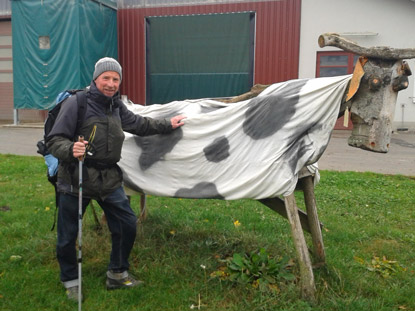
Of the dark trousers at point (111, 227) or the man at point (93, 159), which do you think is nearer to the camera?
the man at point (93, 159)

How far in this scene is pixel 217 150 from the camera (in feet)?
11.8

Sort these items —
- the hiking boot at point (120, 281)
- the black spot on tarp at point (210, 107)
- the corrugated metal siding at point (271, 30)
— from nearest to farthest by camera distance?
the hiking boot at point (120, 281)
the black spot on tarp at point (210, 107)
the corrugated metal siding at point (271, 30)

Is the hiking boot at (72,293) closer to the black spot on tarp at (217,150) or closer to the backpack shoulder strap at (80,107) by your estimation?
the backpack shoulder strap at (80,107)

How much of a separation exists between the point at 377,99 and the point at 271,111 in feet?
2.69

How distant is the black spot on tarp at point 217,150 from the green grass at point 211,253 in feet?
3.52

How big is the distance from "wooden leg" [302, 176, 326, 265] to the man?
1.57m

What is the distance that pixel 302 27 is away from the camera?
1590cm

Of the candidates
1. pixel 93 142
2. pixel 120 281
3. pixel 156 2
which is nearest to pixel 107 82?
pixel 93 142

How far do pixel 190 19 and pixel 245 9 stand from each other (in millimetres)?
2181

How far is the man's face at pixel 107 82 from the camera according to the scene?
11.2 ft

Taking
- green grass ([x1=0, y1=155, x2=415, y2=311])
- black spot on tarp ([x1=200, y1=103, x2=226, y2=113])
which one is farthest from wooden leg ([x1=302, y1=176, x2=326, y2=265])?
black spot on tarp ([x1=200, y1=103, x2=226, y2=113])

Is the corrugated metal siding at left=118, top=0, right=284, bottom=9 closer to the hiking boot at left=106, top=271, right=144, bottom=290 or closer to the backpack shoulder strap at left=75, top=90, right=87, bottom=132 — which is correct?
the backpack shoulder strap at left=75, top=90, right=87, bottom=132

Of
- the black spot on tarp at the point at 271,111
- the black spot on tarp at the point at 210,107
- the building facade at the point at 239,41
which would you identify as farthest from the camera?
the building facade at the point at 239,41

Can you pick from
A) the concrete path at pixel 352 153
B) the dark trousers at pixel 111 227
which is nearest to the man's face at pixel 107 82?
the dark trousers at pixel 111 227
